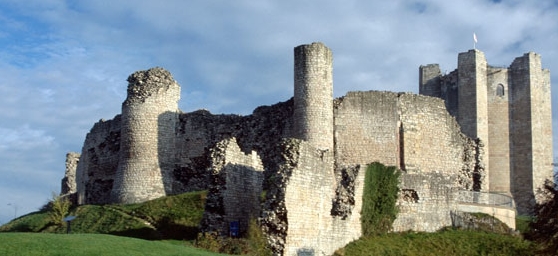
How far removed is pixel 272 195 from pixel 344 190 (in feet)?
17.3

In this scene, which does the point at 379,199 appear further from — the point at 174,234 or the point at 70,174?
the point at 70,174

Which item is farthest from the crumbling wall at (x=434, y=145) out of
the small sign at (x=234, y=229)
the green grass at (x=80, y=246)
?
the green grass at (x=80, y=246)

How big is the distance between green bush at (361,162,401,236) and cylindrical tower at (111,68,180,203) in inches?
464

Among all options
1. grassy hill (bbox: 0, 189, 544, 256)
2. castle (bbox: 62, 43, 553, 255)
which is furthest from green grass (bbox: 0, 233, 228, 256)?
castle (bbox: 62, 43, 553, 255)

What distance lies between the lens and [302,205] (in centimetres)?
2883

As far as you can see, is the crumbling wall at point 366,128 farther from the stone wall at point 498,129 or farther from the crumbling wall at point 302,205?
the stone wall at point 498,129

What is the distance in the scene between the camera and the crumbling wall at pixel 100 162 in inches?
1823

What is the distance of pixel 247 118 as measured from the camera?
43875 millimetres

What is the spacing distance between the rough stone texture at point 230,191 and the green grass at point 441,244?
12.2 ft

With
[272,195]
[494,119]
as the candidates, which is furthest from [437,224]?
[494,119]

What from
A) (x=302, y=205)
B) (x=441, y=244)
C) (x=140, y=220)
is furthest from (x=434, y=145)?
(x=302, y=205)

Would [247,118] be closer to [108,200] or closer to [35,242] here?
[108,200]

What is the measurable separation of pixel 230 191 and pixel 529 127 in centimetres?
2648

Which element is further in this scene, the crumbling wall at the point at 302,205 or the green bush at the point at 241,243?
the crumbling wall at the point at 302,205
